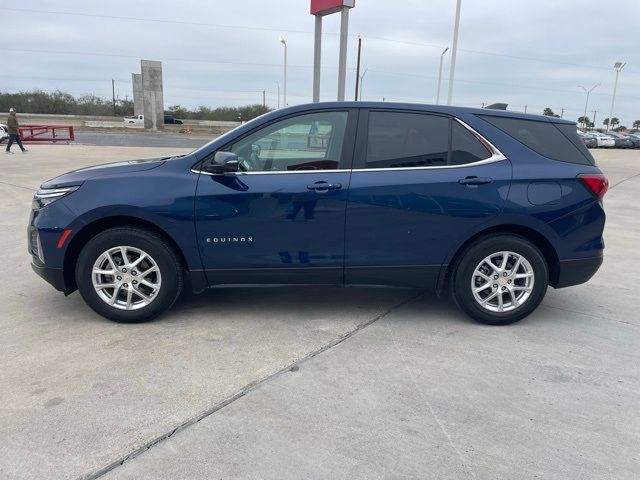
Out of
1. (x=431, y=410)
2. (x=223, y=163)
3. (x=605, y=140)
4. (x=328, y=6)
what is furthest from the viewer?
(x=605, y=140)

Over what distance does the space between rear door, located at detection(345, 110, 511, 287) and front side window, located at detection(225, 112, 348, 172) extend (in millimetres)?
202

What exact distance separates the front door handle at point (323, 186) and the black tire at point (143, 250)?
4.00ft

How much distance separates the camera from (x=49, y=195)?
13.0 feet

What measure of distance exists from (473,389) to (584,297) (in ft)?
8.06

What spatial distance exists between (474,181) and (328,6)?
1135 centimetres

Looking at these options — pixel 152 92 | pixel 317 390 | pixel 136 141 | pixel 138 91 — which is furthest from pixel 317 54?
pixel 138 91

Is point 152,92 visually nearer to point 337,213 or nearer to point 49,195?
point 49,195

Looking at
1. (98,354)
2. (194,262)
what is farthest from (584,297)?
(98,354)

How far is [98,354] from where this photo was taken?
11.6 feet

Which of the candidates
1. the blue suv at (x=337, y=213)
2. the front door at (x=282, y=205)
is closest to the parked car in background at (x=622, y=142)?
the blue suv at (x=337, y=213)

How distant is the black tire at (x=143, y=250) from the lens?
3.92 m

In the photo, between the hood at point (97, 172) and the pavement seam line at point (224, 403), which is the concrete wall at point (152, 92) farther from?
the pavement seam line at point (224, 403)

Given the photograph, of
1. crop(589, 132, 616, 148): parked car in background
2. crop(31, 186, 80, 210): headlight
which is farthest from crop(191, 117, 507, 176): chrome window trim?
crop(589, 132, 616, 148): parked car in background

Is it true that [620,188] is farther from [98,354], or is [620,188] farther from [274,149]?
[98,354]
